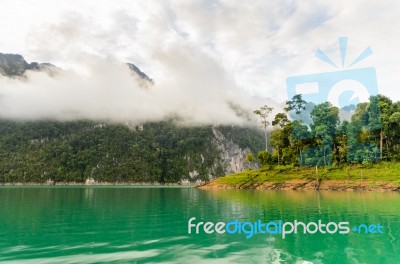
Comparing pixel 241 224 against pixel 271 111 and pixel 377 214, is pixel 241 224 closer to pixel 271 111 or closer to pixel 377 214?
pixel 377 214

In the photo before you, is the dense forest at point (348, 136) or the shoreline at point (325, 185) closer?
the shoreline at point (325, 185)

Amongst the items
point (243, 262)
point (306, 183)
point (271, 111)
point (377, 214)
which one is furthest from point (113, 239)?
point (271, 111)

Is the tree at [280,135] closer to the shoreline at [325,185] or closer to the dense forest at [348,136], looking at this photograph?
A: the dense forest at [348,136]

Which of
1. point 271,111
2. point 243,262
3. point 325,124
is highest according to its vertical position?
point 271,111

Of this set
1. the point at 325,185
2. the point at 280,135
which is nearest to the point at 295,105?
the point at 280,135

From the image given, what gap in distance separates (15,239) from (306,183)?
7850cm

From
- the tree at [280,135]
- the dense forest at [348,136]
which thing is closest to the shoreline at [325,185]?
the dense forest at [348,136]

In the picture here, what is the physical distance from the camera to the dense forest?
297ft

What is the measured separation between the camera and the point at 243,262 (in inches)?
567

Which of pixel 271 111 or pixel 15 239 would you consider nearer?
pixel 15 239

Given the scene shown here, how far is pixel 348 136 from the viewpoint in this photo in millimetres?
95000

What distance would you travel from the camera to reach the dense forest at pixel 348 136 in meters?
90.4

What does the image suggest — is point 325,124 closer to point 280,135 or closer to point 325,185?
point 280,135

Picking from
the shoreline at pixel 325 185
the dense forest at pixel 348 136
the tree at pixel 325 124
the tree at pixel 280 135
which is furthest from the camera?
the tree at pixel 280 135
